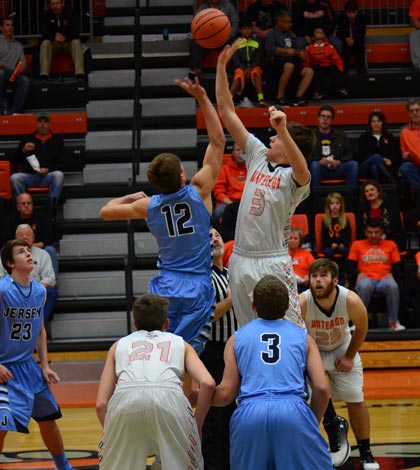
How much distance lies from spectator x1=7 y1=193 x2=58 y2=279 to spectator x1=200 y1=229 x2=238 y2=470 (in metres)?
5.46

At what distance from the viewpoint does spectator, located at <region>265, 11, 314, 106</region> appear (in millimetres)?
15094

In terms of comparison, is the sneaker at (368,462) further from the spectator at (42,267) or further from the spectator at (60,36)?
the spectator at (60,36)

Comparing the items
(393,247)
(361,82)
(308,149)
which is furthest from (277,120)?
(361,82)

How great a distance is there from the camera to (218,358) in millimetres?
7168

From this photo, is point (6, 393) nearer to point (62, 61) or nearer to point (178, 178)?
point (178, 178)

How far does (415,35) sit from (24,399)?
10.3 metres

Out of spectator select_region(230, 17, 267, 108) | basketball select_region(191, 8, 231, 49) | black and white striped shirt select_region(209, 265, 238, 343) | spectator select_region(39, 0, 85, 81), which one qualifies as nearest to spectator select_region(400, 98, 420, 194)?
spectator select_region(230, 17, 267, 108)

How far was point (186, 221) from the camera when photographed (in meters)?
6.80

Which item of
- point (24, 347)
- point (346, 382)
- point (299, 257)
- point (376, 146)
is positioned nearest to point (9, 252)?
point (24, 347)

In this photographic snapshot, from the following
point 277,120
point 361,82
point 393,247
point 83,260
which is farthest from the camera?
point 361,82

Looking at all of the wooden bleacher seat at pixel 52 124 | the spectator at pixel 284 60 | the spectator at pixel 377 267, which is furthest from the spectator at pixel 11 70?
the spectator at pixel 377 267

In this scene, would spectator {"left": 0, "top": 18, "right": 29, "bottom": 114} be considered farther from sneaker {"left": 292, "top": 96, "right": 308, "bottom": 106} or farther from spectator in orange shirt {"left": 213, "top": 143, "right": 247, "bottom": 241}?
sneaker {"left": 292, "top": 96, "right": 308, "bottom": 106}

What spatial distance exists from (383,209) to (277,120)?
6.47 metres

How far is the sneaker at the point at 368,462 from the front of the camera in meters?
7.67
